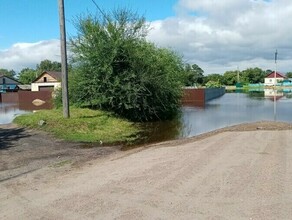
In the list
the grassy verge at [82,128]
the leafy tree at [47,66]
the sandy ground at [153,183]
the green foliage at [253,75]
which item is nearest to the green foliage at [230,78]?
the green foliage at [253,75]

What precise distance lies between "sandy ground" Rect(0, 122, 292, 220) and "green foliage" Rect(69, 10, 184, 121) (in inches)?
380

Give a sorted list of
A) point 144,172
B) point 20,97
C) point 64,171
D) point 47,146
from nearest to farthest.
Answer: point 144,172 < point 64,171 < point 47,146 < point 20,97

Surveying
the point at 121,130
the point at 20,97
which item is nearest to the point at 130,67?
the point at 121,130

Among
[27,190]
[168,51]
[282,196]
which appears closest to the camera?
[282,196]

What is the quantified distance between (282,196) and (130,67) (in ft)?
52.0

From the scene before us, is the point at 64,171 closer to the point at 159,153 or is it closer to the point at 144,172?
the point at 144,172

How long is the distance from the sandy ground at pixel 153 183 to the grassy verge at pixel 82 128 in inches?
116

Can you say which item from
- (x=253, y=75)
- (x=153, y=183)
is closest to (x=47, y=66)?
(x=253, y=75)

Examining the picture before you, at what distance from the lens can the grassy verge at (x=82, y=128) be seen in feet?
45.8

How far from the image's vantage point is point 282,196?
5.50 m

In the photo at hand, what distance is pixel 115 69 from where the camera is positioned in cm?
2047

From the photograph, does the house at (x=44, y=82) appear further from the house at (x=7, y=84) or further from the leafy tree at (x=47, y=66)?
the leafy tree at (x=47, y=66)

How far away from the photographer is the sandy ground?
5066 mm

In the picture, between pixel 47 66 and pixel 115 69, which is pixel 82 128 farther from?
pixel 47 66
